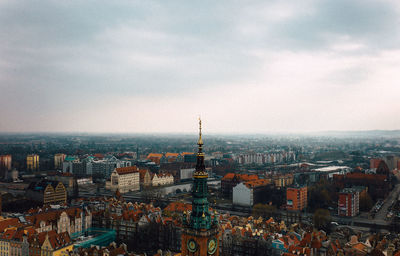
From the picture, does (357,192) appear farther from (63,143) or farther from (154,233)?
(63,143)

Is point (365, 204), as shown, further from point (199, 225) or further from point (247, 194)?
point (199, 225)

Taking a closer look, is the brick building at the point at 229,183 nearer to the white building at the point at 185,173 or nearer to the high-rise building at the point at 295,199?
the high-rise building at the point at 295,199

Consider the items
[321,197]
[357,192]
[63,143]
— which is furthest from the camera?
[63,143]

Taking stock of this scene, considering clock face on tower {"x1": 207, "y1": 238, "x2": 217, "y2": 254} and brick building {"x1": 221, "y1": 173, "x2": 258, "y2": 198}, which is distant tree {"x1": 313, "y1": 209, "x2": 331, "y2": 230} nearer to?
brick building {"x1": 221, "y1": 173, "x2": 258, "y2": 198}

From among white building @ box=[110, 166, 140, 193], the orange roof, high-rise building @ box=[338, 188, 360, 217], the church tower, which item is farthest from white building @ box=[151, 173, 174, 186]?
the church tower

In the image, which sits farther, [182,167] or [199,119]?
[182,167]

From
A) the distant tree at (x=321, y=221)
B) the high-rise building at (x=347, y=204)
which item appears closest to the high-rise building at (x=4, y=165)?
the distant tree at (x=321, y=221)

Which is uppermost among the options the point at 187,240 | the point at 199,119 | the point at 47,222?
the point at 199,119

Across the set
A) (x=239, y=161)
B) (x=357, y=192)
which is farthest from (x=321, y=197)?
(x=239, y=161)

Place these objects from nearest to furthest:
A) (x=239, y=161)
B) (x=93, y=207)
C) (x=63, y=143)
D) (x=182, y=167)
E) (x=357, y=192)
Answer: (x=93, y=207), (x=357, y=192), (x=182, y=167), (x=63, y=143), (x=239, y=161)
